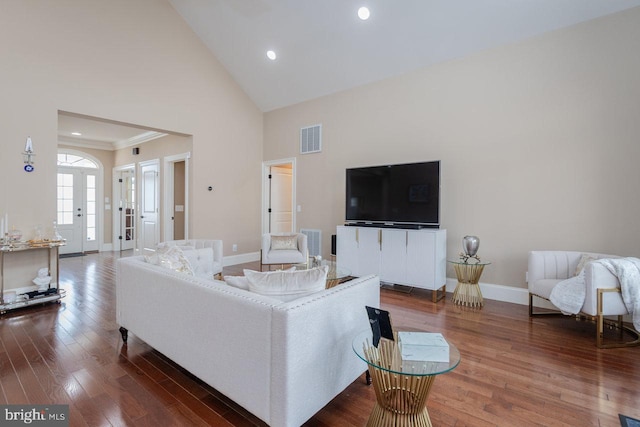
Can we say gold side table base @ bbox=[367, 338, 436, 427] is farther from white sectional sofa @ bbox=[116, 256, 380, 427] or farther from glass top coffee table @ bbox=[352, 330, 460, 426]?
white sectional sofa @ bbox=[116, 256, 380, 427]

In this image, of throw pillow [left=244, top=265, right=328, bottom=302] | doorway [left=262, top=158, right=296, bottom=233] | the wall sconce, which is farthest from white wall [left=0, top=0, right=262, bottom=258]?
throw pillow [left=244, top=265, right=328, bottom=302]

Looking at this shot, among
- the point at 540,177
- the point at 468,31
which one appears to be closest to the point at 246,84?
the point at 468,31

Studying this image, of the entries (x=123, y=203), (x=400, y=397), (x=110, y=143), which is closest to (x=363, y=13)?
(x=400, y=397)

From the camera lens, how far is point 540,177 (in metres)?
3.81

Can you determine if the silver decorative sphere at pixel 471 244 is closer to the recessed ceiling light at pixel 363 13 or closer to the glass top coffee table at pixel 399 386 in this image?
the glass top coffee table at pixel 399 386

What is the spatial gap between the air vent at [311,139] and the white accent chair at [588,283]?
3827 millimetres

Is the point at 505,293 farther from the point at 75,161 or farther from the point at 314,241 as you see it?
the point at 75,161

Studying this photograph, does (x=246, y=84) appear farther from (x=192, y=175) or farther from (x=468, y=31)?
(x=468, y=31)

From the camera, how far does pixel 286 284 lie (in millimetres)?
1841

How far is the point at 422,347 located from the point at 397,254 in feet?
9.22

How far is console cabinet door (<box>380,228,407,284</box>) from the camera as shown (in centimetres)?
435

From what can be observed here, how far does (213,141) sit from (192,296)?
464 centimetres

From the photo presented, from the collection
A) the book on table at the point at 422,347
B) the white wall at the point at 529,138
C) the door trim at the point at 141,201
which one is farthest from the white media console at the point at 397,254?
the door trim at the point at 141,201

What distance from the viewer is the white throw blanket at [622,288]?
2.75 metres
